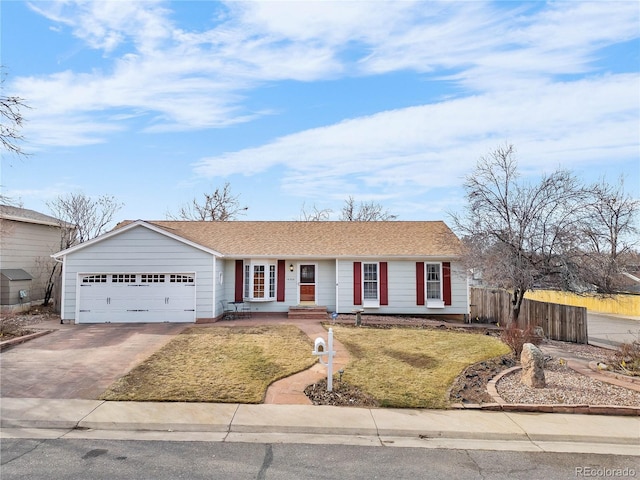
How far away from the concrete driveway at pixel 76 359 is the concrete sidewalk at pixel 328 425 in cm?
82

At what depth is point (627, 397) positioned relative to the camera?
7.82 meters

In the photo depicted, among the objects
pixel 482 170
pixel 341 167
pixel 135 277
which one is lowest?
pixel 135 277

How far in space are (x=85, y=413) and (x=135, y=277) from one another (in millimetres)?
10019

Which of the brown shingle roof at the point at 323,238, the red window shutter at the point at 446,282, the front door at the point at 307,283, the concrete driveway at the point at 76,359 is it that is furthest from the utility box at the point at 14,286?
the red window shutter at the point at 446,282

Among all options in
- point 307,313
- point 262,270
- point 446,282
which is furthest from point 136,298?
point 446,282

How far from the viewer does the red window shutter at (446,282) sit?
1822 centimetres

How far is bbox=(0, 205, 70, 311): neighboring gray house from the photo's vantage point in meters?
17.9

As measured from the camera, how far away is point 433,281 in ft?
60.2

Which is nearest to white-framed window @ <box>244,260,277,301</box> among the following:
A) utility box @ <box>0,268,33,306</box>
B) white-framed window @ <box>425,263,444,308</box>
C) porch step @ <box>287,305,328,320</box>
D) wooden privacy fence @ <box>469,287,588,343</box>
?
porch step @ <box>287,305,328,320</box>

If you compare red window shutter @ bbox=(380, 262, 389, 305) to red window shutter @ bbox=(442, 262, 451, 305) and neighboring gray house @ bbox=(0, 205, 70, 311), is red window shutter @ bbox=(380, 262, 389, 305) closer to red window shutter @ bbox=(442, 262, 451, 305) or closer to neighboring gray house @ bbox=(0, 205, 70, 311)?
red window shutter @ bbox=(442, 262, 451, 305)

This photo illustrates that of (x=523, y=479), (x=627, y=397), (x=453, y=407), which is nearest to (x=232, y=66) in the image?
(x=453, y=407)

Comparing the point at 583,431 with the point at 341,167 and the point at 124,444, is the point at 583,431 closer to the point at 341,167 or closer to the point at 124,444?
the point at 124,444

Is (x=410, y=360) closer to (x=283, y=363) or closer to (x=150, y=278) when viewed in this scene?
(x=283, y=363)

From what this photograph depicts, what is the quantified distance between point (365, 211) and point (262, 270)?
2340 cm
